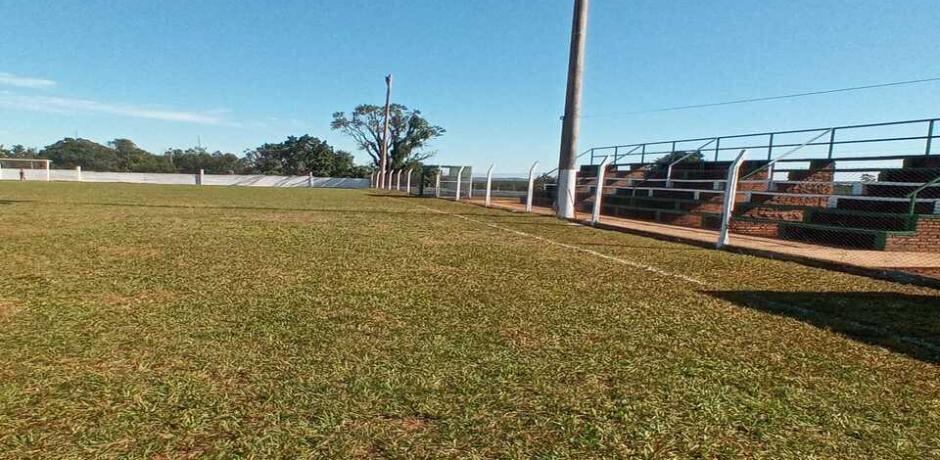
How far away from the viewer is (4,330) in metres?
2.58

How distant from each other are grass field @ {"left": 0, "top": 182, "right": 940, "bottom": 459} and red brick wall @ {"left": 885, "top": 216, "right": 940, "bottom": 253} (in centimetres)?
420

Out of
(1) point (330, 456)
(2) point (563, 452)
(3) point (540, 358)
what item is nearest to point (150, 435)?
(1) point (330, 456)

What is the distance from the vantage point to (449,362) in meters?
2.35

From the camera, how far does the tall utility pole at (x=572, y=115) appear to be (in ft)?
40.4

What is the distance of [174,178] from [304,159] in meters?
21.7

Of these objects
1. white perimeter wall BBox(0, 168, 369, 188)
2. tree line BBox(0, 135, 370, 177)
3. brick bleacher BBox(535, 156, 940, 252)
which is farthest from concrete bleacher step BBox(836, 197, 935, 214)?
tree line BBox(0, 135, 370, 177)

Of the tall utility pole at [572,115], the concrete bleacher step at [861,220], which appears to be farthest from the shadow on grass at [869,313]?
the tall utility pole at [572,115]

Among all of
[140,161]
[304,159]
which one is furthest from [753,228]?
[140,161]

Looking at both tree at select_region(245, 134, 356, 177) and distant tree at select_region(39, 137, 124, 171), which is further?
→ distant tree at select_region(39, 137, 124, 171)

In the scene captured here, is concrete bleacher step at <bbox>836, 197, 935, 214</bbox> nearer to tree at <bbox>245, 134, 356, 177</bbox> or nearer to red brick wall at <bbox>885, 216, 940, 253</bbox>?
red brick wall at <bbox>885, 216, 940, 253</bbox>

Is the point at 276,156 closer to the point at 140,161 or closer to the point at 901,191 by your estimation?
A: the point at 140,161

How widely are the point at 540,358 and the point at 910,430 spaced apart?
4.57 ft

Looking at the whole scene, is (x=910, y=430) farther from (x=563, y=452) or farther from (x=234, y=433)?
(x=234, y=433)

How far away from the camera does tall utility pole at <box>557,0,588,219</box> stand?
12328mm
